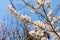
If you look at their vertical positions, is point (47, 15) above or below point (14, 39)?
below

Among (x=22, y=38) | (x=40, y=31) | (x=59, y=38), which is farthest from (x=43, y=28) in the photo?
(x=22, y=38)

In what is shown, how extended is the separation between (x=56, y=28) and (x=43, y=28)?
0.23 metres

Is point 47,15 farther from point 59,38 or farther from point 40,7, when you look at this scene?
point 59,38

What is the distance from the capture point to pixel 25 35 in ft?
39.1

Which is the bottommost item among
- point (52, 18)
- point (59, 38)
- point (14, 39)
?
point (59, 38)

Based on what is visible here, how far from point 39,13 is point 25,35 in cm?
834

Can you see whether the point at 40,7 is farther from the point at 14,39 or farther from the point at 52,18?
the point at 14,39

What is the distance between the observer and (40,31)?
11.9 feet

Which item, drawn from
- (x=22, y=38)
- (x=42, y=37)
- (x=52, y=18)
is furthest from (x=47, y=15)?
(x=22, y=38)

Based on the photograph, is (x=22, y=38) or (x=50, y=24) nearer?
(x=50, y=24)

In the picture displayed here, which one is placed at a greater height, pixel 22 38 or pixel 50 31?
pixel 22 38

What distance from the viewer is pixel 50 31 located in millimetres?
3607

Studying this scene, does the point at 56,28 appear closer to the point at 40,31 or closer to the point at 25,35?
the point at 40,31

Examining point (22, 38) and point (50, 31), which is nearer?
point (50, 31)
